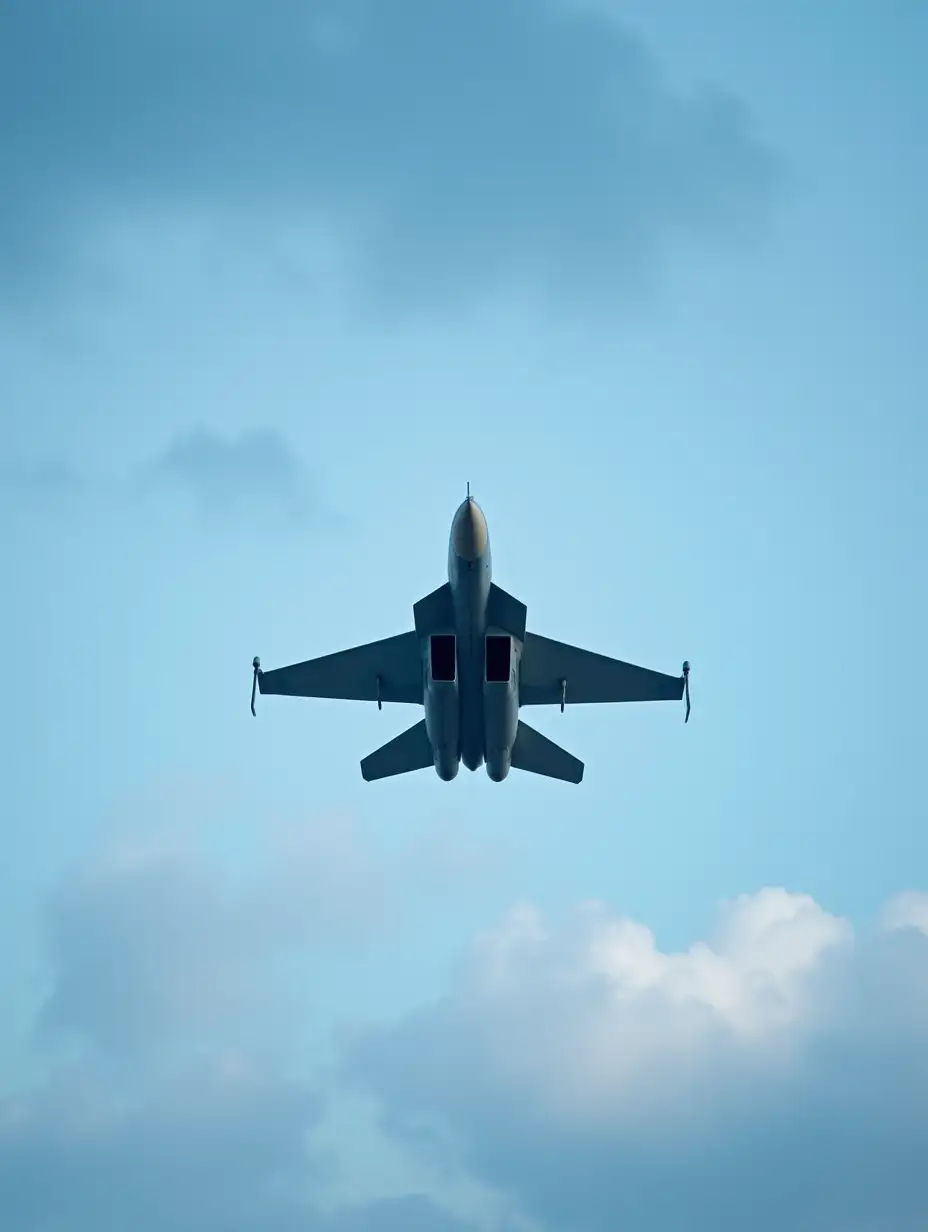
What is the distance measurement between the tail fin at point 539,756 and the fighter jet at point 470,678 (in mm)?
34

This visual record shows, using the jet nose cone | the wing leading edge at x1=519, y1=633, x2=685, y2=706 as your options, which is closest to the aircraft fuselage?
the jet nose cone

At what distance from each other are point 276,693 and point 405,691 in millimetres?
4466

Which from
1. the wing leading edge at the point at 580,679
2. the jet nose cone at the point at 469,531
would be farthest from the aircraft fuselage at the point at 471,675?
the wing leading edge at the point at 580,679

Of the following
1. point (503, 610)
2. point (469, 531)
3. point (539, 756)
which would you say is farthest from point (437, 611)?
point (539, 756)

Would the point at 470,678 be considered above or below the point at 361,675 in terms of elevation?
below

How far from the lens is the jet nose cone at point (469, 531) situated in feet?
170

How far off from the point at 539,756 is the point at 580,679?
118 inches

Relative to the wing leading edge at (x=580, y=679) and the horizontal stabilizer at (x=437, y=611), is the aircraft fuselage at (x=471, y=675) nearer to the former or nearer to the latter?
the horizontal stabilizer at (x=437, y=611)

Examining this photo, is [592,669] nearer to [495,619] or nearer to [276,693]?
[495,619]

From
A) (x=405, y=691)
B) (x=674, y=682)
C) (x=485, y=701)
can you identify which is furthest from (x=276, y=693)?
(x=674, y=682)

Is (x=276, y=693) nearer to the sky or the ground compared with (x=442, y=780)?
nearer to the sky

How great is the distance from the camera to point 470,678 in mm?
54938

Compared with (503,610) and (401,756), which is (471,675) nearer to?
(503,610)

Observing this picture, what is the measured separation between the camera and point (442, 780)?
57.8 meters
